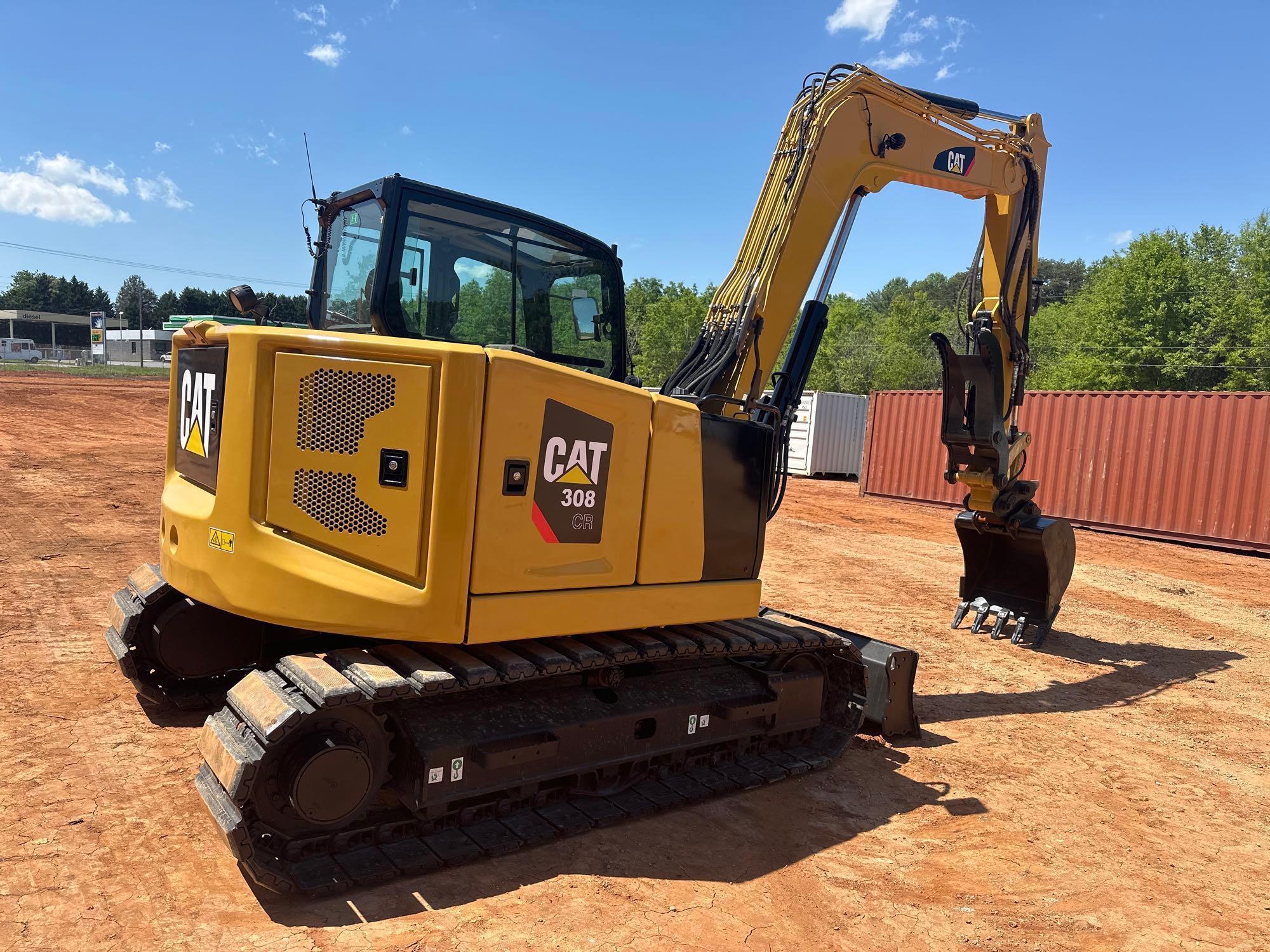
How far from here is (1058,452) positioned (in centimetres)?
1888

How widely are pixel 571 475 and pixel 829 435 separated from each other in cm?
2357

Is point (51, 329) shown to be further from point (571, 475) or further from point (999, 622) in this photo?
point (571, 475)

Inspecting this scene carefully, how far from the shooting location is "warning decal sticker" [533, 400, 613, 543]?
13.1 ft

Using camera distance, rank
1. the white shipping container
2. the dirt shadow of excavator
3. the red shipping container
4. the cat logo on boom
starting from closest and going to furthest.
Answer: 1. the dirt shadow of excavator
2. the cat logo on boom
3. the red shipping container
4. the white shipping container

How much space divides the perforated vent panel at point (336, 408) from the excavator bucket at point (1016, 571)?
702cm

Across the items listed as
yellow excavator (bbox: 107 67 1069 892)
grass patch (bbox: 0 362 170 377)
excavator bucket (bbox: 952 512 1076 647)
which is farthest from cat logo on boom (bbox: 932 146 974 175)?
grass patch (bbox: 0 362 170 377)

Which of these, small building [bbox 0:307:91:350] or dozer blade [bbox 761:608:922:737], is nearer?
dozer blade [bbox 761:608:922:737]

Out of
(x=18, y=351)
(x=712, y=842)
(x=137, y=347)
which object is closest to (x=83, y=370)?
(x=18, y=351)

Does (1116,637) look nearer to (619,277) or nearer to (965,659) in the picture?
(965,659)

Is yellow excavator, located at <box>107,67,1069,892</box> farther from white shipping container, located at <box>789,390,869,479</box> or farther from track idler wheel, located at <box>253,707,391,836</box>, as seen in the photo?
white shipping container, located at <box>789,390,869,479</box>

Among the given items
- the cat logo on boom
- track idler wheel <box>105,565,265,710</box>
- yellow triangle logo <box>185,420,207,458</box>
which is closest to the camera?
yellow triangle logo <box>185,420,207,458</box>

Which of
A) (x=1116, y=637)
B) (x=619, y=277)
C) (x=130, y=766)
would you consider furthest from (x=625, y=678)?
(x=1116, y=637)

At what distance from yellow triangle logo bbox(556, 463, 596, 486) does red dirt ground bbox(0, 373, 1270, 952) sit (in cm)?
179

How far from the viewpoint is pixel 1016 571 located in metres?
9.18
